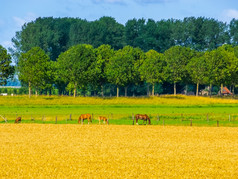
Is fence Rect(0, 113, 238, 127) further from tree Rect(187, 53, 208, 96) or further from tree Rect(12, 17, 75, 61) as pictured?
tree Rect(12, 17, 75, 61)

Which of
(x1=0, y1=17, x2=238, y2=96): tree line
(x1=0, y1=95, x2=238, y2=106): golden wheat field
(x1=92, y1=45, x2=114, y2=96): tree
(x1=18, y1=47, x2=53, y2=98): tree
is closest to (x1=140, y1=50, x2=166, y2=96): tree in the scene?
(x1=0, y1=17, x2=238, y2=96): tree line

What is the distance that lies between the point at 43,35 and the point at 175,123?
111 metres

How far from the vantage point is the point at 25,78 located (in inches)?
5330

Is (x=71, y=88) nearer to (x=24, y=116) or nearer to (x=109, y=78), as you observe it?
(x=109, y=78)

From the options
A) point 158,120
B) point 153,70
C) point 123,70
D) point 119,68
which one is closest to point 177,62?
point 153,70

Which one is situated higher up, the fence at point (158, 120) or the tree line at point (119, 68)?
the tree line at point (119, 68)

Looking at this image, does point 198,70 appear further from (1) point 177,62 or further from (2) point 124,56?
(2) point 124,56

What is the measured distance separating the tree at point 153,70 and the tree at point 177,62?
2.48 meters

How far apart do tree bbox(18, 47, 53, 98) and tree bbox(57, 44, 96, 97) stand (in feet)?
15.7

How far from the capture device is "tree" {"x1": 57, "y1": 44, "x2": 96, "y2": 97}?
140125mm

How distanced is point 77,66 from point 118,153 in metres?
105

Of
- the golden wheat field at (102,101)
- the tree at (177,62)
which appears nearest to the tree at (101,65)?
the golden wheat field at (102,101)

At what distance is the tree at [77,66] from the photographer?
140 meters

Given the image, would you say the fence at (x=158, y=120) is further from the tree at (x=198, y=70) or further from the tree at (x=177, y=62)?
the tree at (x=177, y=62)
